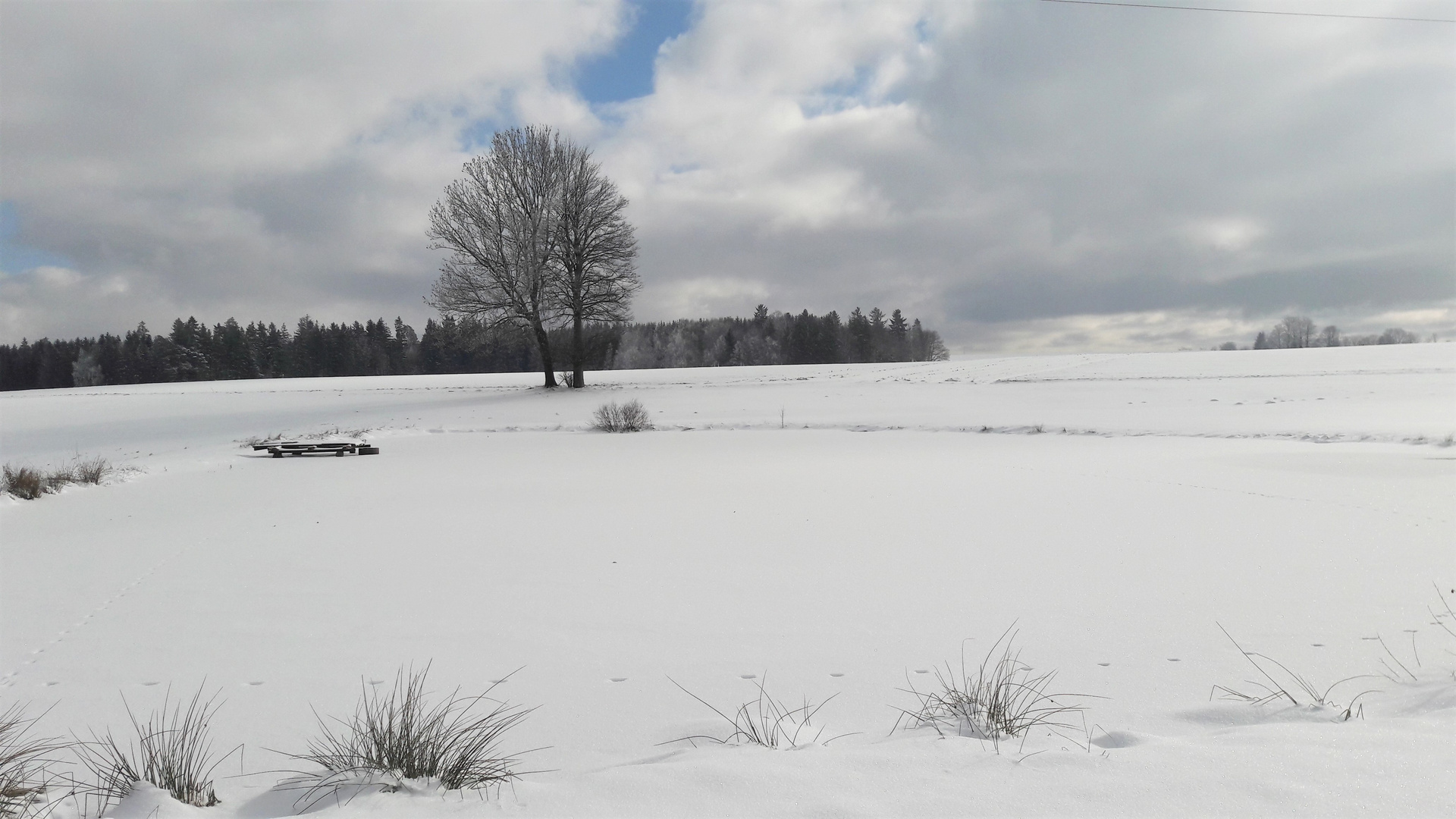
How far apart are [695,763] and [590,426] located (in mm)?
20131

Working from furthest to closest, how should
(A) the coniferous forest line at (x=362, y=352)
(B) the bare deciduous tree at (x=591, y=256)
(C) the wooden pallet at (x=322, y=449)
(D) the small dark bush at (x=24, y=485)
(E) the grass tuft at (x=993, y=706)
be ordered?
(A) the coniferous forest line at (x=362, y=352)
(B) the bare deciduous tree at (x=591, y=256)
(C) the wooden pallet at (x=322, y=449)
(D) the small dark bush at (x=24, y=485)
(E) the grass tuft at (x=993, y=706)

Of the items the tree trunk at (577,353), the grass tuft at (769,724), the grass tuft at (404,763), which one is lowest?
the grass tuft at (769,724)

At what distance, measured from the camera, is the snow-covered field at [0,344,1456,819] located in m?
2.63

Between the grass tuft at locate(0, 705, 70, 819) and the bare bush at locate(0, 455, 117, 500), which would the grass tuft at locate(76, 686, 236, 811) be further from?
the bare bush at locate(0, 455, 117, 500)

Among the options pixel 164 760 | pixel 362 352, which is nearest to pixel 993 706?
pixel 164 760

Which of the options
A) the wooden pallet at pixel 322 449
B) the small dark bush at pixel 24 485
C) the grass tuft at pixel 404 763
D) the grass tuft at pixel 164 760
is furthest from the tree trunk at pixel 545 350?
the grass tuft at pixel 404 763

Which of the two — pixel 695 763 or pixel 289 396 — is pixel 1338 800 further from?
pixel 289 396

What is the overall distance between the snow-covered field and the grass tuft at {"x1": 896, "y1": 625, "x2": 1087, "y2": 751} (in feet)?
0.42

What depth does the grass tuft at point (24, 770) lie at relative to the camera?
2559mm

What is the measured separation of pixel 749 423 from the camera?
74.5 ft

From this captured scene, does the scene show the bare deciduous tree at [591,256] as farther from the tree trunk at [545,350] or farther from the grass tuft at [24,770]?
the grass tuft at [24,770]

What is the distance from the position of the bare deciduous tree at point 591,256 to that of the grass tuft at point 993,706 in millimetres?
29567

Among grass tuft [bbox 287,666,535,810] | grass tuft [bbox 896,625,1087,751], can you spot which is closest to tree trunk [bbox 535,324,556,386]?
grass tuft [bbox 896,625,1087,751]

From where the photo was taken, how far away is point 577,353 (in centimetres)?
3434
